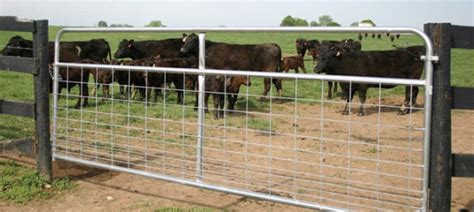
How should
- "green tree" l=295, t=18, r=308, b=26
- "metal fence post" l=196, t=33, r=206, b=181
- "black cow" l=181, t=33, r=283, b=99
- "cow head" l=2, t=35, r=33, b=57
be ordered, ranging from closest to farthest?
"metal fence post" l=196, t=33, r=206, b=181
"cow head" l=2, t=35, r=33, b=57
"black cow" l=181, t=33, r=283, b=99
"green tree" l=295, t=18, r=308, b=26

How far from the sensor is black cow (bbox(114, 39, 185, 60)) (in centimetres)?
1888

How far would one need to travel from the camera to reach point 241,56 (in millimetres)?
15414

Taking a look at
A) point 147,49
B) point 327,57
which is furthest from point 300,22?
point 327,57

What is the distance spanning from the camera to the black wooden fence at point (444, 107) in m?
3.62

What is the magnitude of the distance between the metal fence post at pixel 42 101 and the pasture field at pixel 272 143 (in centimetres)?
34

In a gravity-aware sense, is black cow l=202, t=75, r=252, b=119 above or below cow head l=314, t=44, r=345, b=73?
below

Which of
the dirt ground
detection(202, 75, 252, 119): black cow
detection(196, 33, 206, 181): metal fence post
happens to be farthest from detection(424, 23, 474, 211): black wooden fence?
detection(202, 75, 252, 119): black cow

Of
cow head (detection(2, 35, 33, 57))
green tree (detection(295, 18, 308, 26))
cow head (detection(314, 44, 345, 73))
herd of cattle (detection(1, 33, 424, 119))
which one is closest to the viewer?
herd of cattle (detection(1, 33, 424, 119))

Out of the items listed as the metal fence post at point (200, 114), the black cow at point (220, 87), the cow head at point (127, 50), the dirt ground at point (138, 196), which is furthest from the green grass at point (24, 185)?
the cow head at point (127, 50)

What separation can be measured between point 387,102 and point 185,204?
1110 centimetres

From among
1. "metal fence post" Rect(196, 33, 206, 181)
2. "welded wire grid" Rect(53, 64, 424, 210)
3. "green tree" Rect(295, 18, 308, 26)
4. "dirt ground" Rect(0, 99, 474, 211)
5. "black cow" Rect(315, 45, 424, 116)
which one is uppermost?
"green tree" Rect(295, 18, 308, 26)

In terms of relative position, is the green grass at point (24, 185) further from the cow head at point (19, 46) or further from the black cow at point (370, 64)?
the cow head at point (19, 46)

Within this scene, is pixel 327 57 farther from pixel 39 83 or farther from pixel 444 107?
Answer: pixel 444 107

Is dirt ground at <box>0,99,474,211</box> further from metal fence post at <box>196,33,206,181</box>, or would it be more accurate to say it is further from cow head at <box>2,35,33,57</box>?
cow head at <box>2,35,33,57</box>
